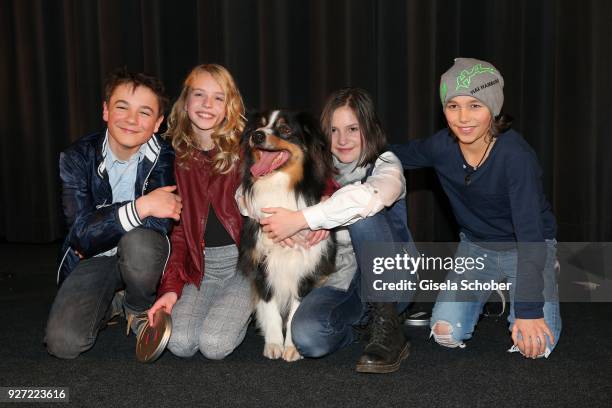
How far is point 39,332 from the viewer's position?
2.78 meters

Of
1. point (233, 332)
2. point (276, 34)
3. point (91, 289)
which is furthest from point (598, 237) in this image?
point (91, 289)

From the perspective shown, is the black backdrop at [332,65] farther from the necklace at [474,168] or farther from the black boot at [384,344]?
the black boot at [384,344]

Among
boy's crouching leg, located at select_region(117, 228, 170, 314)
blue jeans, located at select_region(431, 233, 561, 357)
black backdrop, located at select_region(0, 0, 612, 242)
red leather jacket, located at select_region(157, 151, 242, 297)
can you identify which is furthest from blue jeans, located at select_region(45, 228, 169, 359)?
black backdrop, located at select_region(0, 0, 612, 242)

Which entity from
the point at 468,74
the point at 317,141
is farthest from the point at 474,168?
the point at 317,141

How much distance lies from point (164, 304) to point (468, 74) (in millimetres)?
1583

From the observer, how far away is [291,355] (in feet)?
7.75

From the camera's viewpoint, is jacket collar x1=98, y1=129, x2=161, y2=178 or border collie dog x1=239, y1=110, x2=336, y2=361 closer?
border collie dog x1=239, y1=110, x2=336, y2=361

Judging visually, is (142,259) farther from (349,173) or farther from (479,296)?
(479,296)

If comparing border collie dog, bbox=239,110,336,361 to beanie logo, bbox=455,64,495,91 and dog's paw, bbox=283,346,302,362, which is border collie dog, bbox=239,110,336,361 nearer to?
dog's paw, bbox=283,346,302,362

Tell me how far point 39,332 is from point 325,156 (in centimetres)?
165

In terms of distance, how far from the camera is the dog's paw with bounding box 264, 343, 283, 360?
7.86ft

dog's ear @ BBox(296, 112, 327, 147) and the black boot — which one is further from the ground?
dog's ear @ BBox(296, 112, 327, 147)

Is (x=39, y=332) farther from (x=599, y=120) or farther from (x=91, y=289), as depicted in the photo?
(x=599, y=120)

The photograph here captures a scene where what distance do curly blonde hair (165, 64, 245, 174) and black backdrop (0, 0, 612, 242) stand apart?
220 cm
